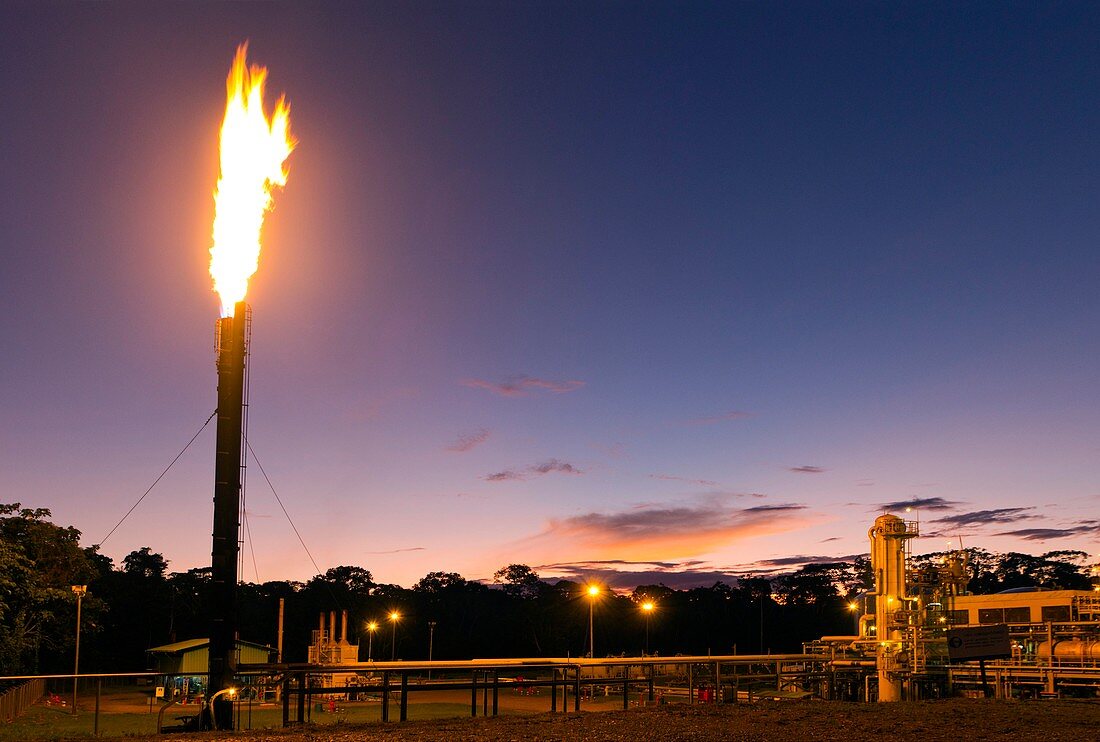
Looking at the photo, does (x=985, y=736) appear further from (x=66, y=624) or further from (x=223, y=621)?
(x=66, y=624)

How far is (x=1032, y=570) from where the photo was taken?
134 metres

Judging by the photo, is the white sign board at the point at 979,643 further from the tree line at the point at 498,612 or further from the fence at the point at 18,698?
the tree line at the point at 498,612

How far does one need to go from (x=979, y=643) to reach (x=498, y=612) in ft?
365

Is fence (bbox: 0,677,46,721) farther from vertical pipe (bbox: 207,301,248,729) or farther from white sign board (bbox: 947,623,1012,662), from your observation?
white sign board (bbox: 947,623,1012,662)

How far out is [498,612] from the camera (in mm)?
135500

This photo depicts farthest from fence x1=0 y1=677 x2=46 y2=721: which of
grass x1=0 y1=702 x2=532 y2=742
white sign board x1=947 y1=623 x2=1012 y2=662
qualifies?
white sign board x1=947 y1=623 x2=1012 y2=662

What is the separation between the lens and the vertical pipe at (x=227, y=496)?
24.7m

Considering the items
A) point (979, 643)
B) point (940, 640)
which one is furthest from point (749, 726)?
point (940, 640)

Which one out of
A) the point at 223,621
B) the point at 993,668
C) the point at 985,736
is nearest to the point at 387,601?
the point at 993,668

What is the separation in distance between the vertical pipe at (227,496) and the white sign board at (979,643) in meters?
21.5

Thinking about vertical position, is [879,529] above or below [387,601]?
above

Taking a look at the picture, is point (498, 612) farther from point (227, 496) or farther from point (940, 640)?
point (227, 496)

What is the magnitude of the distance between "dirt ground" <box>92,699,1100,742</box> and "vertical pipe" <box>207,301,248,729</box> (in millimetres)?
6586

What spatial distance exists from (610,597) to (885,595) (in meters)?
86.4
